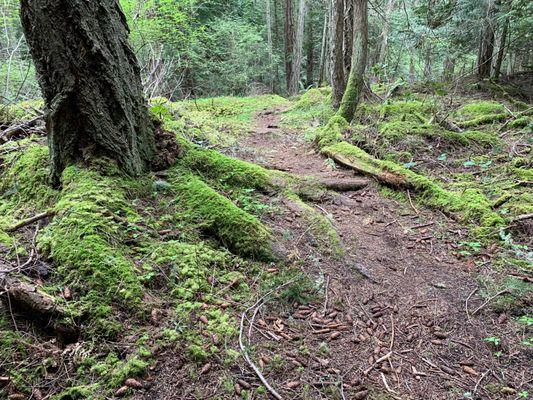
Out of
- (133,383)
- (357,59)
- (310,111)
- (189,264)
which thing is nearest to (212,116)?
(310,111)

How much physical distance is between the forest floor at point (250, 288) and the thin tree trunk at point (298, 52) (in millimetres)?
17600

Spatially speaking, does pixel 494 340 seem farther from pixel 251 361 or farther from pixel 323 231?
pixel 251 361

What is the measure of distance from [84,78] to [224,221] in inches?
78.4

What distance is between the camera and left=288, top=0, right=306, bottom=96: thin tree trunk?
20.6 metres

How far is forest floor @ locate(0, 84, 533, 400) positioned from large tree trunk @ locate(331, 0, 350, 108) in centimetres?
534

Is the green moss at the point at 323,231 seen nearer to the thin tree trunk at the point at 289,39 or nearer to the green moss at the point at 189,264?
the green moss at the point at 189,264

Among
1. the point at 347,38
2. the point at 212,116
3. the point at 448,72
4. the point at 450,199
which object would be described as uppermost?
the point at 347,38

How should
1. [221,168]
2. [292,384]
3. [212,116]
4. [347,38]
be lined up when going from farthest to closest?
[212,116] < [347,38] < [221,168] < [292,384]

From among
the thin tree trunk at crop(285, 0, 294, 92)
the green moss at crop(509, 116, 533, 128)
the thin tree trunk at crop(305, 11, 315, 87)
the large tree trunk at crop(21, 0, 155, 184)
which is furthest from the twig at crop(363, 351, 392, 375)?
the thin tree trunk at crop(305, 11, 315, 87)

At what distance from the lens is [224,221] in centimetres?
384

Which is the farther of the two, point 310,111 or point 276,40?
point 276,40

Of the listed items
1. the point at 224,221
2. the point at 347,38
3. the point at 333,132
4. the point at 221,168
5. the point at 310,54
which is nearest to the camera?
the point at 224,221

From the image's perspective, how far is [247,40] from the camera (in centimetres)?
1872

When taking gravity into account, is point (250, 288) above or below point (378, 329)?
above
